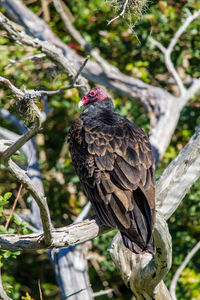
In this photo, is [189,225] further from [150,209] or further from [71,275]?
[150,209]

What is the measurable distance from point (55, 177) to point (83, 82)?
5.03 ft

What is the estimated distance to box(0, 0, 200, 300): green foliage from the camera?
5535mm

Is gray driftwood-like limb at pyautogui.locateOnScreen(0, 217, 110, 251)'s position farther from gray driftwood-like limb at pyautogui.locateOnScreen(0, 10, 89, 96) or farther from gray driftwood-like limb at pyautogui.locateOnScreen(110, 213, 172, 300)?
gray driftwood-like limb at pyautogui.locateOnScreen(0, 10, 89, 96)

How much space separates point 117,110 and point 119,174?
7.36 feet

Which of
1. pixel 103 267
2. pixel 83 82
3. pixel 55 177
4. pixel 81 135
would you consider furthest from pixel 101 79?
pixel 103 267

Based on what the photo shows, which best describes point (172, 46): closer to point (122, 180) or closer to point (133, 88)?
point (133, 88)

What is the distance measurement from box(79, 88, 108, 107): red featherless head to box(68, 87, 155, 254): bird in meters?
0.53

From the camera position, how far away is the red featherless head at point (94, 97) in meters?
4.62

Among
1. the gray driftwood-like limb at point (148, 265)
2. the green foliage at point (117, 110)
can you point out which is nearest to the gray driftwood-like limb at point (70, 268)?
the green foliage at point (117, 110)

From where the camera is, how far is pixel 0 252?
3.92m

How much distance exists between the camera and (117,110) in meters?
5.73

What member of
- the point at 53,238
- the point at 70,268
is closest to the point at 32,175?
the point at 70,268

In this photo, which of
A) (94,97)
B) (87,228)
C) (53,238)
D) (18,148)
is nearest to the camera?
(18,148)

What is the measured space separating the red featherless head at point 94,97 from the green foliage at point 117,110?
0.71 metres
